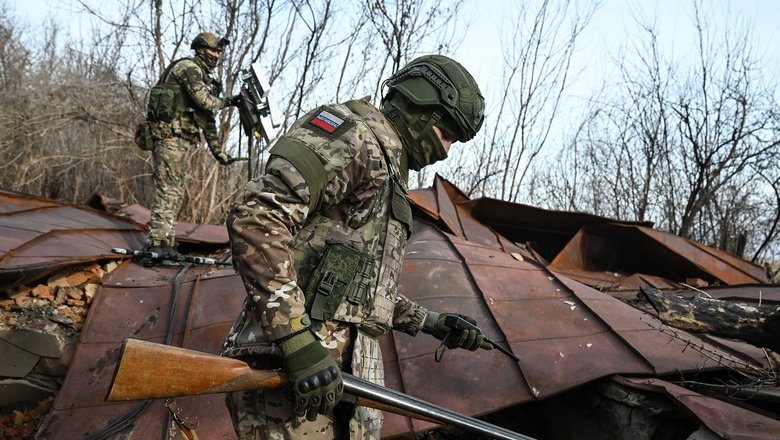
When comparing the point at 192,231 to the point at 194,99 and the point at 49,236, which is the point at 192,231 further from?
the point at 49,236

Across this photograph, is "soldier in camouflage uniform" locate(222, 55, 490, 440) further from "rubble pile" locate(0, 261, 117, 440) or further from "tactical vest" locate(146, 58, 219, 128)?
"tactical vest" locate(146, 58, 219, 128)

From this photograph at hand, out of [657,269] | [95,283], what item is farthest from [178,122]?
[657,269]

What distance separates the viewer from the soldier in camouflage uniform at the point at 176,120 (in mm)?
4996

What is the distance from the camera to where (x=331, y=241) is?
172cm

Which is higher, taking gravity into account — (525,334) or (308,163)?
(308,163)

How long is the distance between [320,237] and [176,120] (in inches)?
158

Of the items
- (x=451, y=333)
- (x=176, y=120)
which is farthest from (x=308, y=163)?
(x=176, y=120)

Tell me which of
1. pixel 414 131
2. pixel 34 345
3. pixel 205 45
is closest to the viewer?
pixel 414 131

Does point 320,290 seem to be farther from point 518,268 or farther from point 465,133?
point 518,268

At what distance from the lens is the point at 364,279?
1.74 metres

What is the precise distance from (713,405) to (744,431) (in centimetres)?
20

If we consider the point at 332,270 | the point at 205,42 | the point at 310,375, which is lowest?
the point at 310,375

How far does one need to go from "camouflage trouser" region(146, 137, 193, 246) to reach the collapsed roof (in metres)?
0.38

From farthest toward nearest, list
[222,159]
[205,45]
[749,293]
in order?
[222,159], [205,45], [749,293]
